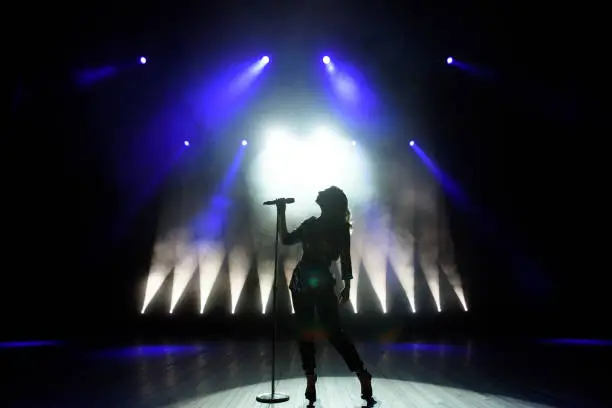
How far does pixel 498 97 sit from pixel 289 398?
7087mm

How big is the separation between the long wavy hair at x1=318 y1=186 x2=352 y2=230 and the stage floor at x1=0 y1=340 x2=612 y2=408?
1177mm

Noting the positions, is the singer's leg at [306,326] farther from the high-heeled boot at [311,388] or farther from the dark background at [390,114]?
the dark background at [390,114]

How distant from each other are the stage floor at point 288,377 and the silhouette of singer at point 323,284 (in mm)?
287

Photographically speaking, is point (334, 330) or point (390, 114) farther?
point (390, 114)

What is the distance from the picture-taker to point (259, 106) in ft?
28.1

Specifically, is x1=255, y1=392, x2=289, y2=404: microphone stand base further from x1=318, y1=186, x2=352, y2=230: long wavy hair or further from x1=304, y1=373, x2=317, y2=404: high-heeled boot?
x1=318, y1=186, x2=352, y2=230: long wavy hair

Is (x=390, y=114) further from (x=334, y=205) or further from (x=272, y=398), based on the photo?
(x=272, y=398)

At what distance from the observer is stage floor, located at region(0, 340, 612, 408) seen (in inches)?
110

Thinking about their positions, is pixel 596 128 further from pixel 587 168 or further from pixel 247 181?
pixel 247 181

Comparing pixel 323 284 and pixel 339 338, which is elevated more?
pixel 323 284

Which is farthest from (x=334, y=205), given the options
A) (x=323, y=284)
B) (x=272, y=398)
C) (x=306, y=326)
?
(x=272, y=398)

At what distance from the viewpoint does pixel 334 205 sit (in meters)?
2.76

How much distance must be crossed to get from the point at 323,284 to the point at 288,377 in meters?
1.60

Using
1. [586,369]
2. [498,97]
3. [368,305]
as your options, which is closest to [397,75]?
[498,97]
